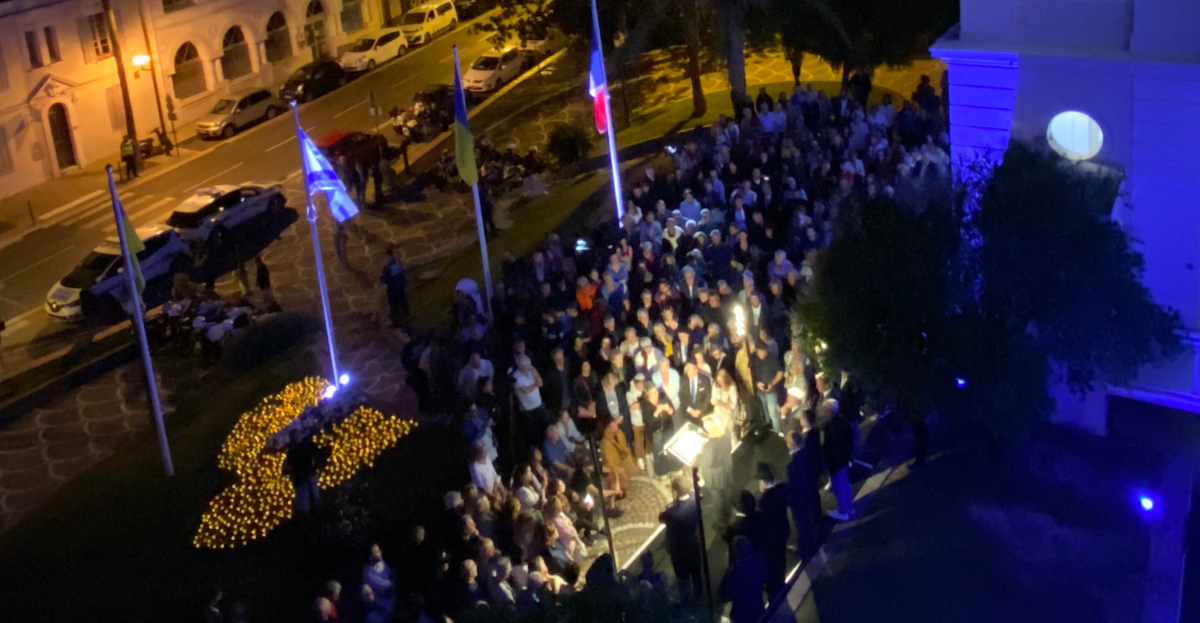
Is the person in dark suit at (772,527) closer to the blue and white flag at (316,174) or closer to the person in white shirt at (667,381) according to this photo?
the person in white shirt at (667,381)

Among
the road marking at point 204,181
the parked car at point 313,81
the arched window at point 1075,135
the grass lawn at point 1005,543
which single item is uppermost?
the arched window at point 1075,135

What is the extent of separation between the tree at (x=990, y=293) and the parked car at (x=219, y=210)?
1552 centimetres

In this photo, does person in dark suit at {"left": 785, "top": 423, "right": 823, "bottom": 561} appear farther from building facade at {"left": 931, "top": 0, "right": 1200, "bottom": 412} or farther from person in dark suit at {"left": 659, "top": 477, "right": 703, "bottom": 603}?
building facade at {"left": 931, "top": 0, "right": 1200, "bottom": 412}

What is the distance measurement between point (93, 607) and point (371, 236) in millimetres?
11312

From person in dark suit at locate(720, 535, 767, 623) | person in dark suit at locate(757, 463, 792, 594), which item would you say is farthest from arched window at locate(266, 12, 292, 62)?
person in dark suit at locate(720, 535, 767, 623)

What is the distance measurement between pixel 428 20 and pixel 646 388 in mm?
30961

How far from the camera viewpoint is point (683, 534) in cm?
1165

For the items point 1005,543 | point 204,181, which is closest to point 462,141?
point 1005,543

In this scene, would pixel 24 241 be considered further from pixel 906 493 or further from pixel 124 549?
pixel 906 493

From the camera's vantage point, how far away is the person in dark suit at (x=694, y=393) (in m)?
13.7

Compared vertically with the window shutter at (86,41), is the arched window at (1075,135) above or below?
below

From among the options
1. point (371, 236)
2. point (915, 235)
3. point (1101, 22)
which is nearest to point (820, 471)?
point (915, 235)

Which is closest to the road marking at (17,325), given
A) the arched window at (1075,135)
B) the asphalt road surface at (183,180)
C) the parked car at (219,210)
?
the asphalt road surface at (183,180)

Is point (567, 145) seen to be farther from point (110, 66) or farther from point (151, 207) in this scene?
point (110, 66)
